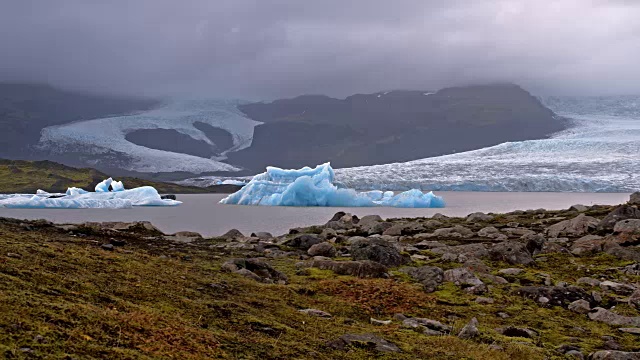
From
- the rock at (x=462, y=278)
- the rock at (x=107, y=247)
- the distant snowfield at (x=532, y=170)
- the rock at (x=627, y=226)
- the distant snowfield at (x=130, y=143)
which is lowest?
the rock at (x=462, y=278)

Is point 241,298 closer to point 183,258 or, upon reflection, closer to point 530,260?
point 183,258

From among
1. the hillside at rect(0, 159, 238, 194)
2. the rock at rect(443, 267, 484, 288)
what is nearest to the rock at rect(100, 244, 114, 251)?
the rock at rect(443, 267, 484, 288)

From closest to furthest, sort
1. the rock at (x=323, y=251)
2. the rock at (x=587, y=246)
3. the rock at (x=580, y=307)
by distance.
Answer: the rock at (x=580, y=307) → the rock at (x=323, y=251) → the rock at (x=587, y=246)

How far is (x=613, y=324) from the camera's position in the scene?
12.4m

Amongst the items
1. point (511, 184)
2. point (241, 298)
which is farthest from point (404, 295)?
point (511, 184)

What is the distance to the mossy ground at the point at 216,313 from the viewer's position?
251 inches

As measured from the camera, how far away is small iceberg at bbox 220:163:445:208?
7919 cm

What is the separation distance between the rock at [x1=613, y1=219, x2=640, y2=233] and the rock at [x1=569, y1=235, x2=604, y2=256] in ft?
2.63

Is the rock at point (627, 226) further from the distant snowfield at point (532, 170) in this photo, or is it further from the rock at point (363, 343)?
the distant snowfield at point (532, 170)

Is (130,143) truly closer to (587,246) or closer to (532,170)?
(532,170)

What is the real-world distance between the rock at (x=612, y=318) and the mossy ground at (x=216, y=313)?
0.22m

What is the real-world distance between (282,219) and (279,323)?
174ft

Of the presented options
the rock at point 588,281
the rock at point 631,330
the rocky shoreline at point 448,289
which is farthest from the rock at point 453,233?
the rock at point 631,330

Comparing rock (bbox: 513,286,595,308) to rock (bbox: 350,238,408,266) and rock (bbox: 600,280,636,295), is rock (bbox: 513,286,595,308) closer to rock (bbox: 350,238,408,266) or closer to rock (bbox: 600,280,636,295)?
rock (bbox: 600,280,636,295)
